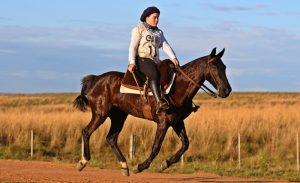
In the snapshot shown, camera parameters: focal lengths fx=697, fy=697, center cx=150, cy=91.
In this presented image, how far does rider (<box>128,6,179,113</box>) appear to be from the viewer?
41.8 ft

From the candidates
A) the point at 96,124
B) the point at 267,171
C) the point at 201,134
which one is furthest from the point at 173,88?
the point at 201,134

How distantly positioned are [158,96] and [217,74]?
1.11 metres

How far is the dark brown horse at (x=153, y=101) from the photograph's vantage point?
A: 12180mm

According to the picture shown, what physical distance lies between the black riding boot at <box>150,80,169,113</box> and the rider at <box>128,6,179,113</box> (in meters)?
0.31

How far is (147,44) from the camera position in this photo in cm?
1293

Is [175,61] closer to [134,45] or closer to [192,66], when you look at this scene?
[192,66]

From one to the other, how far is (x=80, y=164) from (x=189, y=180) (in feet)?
15.3

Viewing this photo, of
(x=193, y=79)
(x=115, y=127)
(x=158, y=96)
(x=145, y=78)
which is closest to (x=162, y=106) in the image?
(x=158, y=96)

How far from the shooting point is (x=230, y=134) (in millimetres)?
29359

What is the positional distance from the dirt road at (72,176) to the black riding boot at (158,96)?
4813mm

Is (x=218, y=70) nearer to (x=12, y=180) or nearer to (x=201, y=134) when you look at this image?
(x=12, y=180)

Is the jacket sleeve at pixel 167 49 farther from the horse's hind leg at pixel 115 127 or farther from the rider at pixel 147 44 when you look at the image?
the horse's hind leg at pixel 115 127

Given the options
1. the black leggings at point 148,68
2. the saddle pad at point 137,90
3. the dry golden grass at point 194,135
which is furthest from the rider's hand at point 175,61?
the dry golden grass at point 194,135

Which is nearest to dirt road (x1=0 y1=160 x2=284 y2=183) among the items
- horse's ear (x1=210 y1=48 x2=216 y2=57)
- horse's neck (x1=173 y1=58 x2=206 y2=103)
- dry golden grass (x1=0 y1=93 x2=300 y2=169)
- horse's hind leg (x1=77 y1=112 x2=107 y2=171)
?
horse's hind leg (x1=77 y1=112 x2=107 y2=171)
